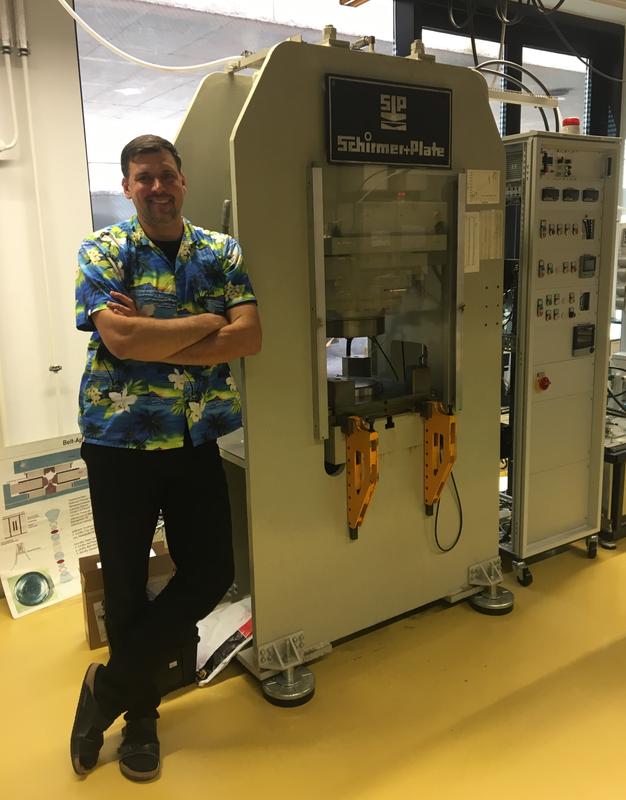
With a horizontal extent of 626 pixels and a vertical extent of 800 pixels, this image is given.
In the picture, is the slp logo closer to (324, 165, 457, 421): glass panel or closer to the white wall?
(324, 165, 457, 421): glass panel

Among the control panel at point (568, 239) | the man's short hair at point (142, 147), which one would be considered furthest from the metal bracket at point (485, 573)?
the man's short hair at point (142, 147)

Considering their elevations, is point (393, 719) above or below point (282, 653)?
below

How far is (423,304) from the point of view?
101 inches

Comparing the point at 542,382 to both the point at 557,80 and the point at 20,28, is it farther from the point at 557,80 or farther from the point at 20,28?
the point at 557,80

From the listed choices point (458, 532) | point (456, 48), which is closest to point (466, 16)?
point (456, 48)

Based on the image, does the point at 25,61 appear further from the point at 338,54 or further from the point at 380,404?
the point at 380,404

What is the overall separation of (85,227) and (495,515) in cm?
208

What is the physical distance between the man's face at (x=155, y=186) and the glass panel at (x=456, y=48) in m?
2.54

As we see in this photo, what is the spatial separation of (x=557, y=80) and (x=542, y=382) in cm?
303

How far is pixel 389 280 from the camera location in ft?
7.80

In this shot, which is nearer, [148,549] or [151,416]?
[151,416]

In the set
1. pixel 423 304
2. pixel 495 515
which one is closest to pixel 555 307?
pixel 423 304

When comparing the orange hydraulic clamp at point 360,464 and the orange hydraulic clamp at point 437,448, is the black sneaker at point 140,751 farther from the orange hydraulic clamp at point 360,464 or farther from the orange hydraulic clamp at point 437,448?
the orange hydraulic clamp at point 437,448

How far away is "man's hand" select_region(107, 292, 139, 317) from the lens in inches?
68.2
